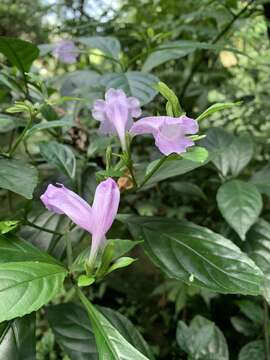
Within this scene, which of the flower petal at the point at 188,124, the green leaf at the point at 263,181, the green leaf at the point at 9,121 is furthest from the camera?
the green leaf at the point at 263,181

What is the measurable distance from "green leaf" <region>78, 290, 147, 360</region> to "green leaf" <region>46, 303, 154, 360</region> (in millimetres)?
185

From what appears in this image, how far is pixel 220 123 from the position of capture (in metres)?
1.25

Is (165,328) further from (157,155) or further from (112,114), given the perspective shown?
(112,114)

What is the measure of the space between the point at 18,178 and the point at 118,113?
14 centimetres

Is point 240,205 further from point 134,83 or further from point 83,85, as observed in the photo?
point 83,85

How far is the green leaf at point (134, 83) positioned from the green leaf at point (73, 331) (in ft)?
1.05

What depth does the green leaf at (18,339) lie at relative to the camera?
1.68 feet

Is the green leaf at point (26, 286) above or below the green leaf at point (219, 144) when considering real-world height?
below

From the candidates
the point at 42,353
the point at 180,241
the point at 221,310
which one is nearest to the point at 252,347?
the point at 221,310

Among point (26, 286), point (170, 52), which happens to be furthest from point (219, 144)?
point (26, 286)

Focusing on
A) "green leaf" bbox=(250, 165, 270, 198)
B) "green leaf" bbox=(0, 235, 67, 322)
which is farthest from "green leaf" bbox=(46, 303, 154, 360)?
"green leaf" bbox=(250, 165, 270, 198)

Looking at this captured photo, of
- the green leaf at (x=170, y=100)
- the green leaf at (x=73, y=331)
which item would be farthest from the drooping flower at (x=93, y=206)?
the green leaf at (x=73, y=331)

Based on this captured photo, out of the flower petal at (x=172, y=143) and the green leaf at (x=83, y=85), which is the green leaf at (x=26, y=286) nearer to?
the flower petal at (x=172, y=143)

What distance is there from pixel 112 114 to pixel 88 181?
Result: 0.18m
